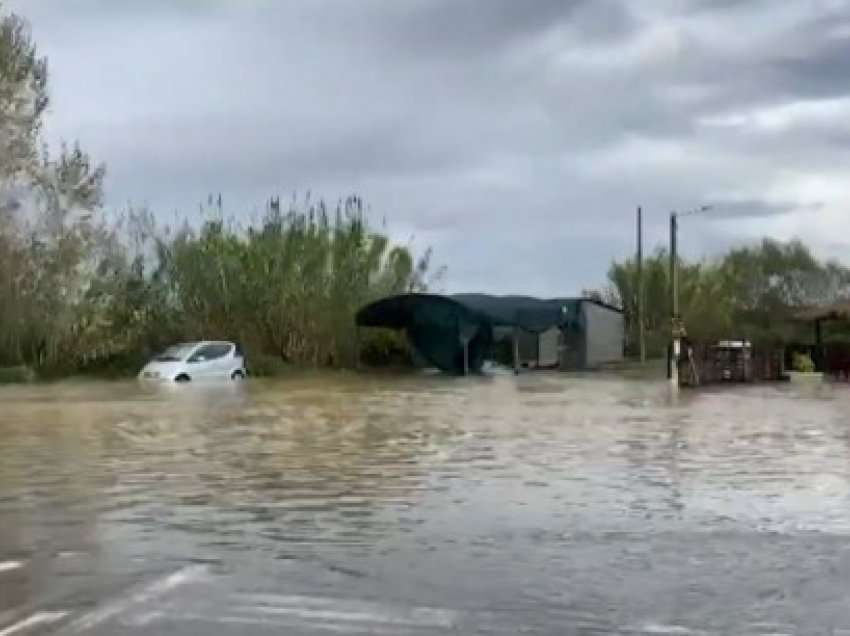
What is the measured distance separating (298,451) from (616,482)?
16.3 feet

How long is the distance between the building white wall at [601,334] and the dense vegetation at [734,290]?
3250 millimetres

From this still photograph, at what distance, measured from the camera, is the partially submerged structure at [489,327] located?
48.6m

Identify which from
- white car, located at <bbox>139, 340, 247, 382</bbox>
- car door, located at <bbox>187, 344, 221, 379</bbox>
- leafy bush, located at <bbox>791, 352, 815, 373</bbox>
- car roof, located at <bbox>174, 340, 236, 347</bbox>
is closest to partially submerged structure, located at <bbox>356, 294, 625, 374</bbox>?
car roof, located at <bbox>174, 340, 236, 347</bbox>

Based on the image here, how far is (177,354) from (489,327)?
39.6 feet

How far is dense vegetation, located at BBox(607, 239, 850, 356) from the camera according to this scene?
64312 mm

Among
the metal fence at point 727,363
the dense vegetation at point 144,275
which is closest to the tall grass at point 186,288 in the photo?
the dense vegetation at point 144,275

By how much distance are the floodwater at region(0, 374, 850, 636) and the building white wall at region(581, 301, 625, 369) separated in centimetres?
3197

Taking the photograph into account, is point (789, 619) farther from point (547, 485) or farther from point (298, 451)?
point (298, 451)

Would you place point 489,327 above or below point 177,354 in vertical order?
above

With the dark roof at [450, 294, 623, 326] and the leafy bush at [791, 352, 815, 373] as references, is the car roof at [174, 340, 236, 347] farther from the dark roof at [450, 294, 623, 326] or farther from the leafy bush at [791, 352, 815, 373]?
the leafy bush at [791, 352, 815, 373]

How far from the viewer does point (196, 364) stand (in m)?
41.3

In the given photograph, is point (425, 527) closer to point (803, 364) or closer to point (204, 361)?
point (204, 361)

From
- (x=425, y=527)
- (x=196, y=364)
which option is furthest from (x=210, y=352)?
(x=425, y=527)

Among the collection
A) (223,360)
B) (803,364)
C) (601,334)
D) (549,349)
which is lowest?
(803,364)
